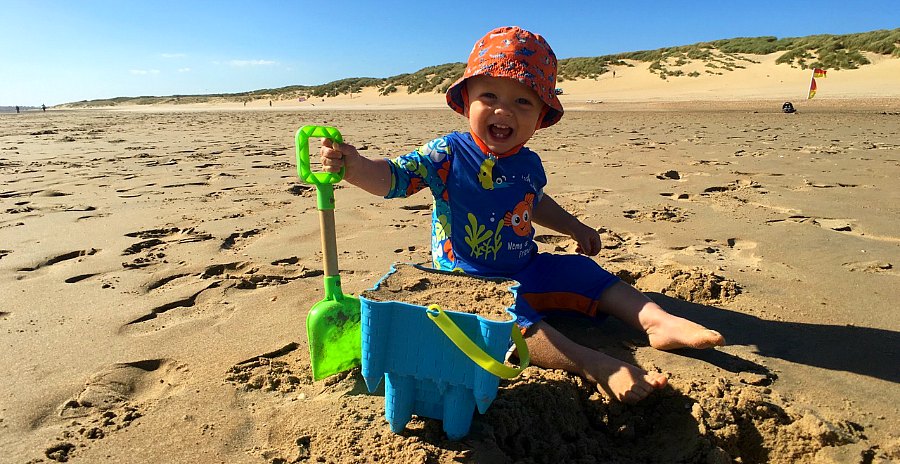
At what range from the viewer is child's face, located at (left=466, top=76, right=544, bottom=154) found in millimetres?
1918

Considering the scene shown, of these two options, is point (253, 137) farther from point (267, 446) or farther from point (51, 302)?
point (267, 446)

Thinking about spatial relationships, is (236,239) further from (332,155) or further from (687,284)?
(687,284)

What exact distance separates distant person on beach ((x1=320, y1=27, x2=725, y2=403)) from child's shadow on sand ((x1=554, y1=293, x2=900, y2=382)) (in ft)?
0.41

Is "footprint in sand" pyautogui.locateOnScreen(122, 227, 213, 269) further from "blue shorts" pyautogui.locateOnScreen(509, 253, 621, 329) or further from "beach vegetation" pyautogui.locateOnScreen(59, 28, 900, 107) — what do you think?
"beach vegetation" pyautogui.locateOnScreen(59, 28, 900, 107)

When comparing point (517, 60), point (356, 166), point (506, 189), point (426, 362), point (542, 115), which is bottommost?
point (426, 362)

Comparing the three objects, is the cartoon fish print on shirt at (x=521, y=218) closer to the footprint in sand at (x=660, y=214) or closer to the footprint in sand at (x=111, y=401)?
the footprint in sand at (x=111, y=401)

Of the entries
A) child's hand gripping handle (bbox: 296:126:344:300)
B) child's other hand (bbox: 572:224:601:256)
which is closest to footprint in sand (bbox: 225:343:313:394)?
child's hand gripping handle (bbox: 296:126:344:300)

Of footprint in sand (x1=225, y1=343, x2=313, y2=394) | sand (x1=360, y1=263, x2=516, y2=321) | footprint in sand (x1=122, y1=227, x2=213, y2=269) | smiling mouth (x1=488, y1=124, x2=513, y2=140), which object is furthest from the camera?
footprint in sand (x1=122, y1=227, x2=213, y2=269)

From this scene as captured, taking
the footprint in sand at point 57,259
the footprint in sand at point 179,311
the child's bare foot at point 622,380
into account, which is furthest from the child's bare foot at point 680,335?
the footprint in sand at point 57,259

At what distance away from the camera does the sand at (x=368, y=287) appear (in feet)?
4.57

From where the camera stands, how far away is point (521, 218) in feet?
6.82

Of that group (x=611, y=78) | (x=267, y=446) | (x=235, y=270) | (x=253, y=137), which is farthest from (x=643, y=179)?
(x=611, y=78)

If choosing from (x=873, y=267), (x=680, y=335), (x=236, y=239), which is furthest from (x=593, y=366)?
(x=236, y=239)

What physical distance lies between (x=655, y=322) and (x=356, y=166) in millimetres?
1091
